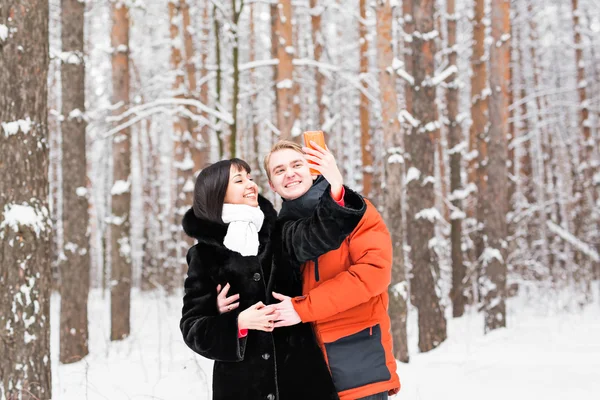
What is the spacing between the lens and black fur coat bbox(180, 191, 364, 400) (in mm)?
2221

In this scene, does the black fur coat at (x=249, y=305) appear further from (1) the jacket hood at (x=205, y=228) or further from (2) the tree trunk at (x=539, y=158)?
(2) the tree trunk at (x=539, y=158)

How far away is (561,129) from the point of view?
854 inches

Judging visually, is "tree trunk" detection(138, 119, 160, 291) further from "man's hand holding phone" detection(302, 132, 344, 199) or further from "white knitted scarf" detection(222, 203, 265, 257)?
"man's hand holding phone" detection(302, 132, 344, 199)

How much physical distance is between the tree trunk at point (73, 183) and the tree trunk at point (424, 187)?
15.5 feet

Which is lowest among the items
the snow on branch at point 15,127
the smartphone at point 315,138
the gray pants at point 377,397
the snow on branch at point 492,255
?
the gray pants at point 377,397

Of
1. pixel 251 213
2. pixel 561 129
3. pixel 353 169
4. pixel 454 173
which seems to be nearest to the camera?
pixel 251 213

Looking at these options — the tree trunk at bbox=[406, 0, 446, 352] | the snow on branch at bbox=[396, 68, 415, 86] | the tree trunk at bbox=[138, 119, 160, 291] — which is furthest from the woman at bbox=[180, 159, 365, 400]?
the tree trunk at bbox=[138, 119, 160, 291]

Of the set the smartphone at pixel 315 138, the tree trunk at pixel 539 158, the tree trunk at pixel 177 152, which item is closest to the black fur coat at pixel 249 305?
the smartphone at pixel 315 138

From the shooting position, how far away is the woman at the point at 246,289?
2.24m

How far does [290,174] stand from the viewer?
2408 mm

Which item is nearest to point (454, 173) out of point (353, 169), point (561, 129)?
point (353, 169)

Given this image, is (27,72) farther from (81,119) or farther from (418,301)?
(418,301)

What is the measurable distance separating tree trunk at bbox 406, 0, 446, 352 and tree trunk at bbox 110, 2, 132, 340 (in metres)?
5.07

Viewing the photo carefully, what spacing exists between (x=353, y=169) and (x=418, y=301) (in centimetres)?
1239
